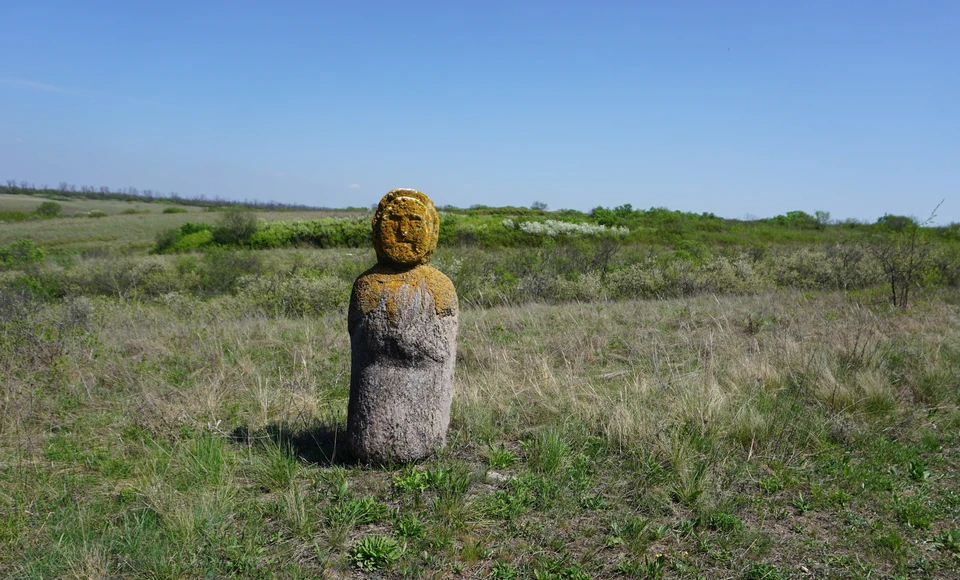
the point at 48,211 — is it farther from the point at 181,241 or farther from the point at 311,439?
the point at 311,439

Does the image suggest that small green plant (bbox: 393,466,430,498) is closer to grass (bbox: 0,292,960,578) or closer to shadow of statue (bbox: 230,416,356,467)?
grass (bbox: 0,292,960,578)

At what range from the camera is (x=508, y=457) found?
14.3ft

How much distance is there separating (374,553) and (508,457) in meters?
1.45

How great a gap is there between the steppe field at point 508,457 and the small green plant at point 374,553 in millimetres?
12

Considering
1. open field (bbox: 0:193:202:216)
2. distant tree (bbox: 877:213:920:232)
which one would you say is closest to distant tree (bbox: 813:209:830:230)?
distant tree (bbox: 877:213:920:232)

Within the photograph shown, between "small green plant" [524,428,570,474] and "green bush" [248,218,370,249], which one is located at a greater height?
"green bush" [248,218,370,249]

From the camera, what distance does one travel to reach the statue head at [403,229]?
393 cm

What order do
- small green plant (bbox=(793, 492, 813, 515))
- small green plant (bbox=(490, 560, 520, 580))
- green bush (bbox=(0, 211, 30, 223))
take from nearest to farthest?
small green plant (bbox=(490, 560, 520, 580)) < small green plant (bbox=(793, 492, 813, 515)) < green bush (bbox=(0, 211, 30, 223))

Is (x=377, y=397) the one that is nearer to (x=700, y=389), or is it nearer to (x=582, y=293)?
(x=700, y=389)

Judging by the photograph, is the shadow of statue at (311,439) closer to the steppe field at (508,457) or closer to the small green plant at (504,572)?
the steppe field at (508,457)

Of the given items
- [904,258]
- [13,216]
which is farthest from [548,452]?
[13,216]

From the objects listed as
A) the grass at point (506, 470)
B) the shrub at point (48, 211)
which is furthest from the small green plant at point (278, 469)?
the shrub at point (48, 211)

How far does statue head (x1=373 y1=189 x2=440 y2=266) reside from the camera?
3.93 metres

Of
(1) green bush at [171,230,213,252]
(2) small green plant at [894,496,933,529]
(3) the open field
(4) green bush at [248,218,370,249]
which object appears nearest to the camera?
(2) small green plant at [894,496,933,529]
